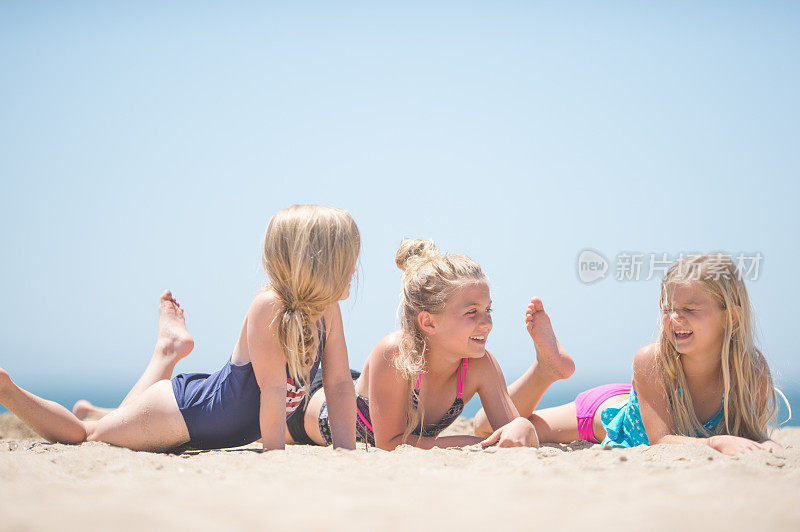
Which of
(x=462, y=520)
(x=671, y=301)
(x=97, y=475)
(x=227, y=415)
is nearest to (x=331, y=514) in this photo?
(x=462, y=520)

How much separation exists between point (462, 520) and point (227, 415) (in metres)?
2.08

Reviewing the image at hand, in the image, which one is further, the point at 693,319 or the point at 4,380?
the point at 693,319

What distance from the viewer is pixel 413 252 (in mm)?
4594

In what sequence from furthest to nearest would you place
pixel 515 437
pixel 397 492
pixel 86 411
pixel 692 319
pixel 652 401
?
pixel 86 411 < pixel 652 401 < pixel 692 319 < pixel 515 437 < pixel 397 492

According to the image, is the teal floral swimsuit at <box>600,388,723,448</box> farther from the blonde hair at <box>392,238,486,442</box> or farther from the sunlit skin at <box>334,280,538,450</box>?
the blonde hair at <box>392,238,486,442</box>

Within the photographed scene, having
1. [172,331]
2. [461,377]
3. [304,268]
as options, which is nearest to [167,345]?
[172,331]

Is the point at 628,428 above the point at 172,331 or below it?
→ below

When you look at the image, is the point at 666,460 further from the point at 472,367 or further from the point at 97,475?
the point at 97,475

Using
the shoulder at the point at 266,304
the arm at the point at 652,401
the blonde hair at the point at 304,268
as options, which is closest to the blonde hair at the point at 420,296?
the blonde hair at the point at 304,268

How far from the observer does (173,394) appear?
3.69 metres

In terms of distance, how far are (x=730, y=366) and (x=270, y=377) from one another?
2760 millimetres

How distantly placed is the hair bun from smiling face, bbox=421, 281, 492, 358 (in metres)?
0.42

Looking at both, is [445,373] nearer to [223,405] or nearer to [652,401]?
[652,401]

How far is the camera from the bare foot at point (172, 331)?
438 centimetres
